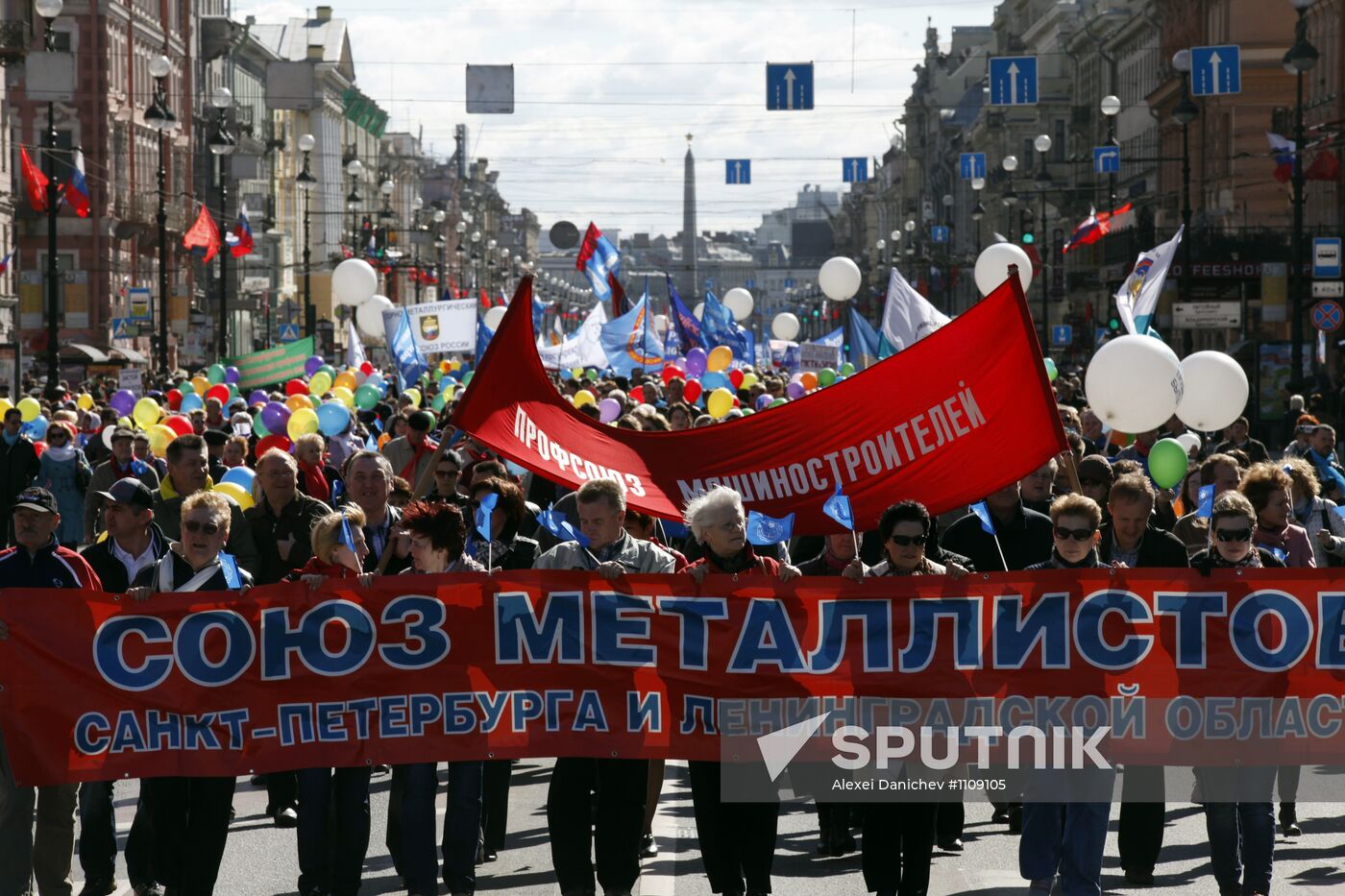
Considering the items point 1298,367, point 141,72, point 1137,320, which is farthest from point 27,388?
point 141,72

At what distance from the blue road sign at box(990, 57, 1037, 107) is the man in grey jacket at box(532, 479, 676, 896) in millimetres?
35207

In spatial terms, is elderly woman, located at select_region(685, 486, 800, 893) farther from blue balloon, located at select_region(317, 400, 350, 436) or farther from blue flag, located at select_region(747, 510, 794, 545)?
blue balloon, located at select_region(317, 400, 350, 436)

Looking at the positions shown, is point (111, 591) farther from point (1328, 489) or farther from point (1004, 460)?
point (1328, 489)

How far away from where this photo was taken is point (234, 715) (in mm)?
8234

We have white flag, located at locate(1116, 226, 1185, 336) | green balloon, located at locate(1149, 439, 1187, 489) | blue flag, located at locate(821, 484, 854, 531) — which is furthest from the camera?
white flag, located at locate(1116, 226, 1185, 336)

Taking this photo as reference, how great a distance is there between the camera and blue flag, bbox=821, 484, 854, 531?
26.7 ft

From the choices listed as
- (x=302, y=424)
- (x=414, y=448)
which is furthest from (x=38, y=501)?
(x=302, y=424)

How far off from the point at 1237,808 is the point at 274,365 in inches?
861

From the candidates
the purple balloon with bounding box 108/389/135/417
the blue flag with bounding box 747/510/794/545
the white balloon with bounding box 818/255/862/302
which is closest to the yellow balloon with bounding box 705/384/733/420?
the purple balloon with bounding box 108/389/135/417

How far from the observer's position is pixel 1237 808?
8180mm

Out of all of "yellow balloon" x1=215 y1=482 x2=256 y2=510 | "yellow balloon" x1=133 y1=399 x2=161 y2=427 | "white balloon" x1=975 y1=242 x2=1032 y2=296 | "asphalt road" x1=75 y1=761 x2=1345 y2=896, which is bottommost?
"asphalt road" x1=75 y1=761 x2=1345 y2=896

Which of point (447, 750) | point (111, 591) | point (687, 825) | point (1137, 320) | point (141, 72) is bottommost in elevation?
point (687, 825)

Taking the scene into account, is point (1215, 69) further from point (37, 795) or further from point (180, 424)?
point (37, 795)

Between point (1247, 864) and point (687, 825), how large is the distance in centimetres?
288
